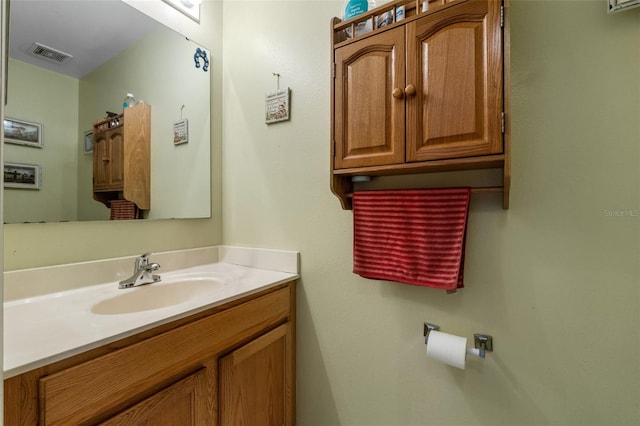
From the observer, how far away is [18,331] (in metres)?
0.75

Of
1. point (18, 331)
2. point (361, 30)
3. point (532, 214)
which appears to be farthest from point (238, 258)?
point (532, 214)

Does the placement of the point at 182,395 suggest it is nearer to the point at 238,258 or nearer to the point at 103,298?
→ the point at 103,298

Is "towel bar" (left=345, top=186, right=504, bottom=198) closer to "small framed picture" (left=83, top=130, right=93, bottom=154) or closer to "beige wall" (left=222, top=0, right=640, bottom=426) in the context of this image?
"beige wall" (left=222, top=0, right=640, bottom=426)

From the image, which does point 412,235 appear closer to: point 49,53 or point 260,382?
point 260,382

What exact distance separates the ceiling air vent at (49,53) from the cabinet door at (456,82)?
4.09 feet

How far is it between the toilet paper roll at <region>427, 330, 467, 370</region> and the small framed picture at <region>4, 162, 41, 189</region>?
1.47 metres

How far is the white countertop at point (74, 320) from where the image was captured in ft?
2.12

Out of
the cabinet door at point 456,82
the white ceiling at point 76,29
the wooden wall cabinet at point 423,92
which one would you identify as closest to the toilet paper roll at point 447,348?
the wooden wall cabinet at point 423,92

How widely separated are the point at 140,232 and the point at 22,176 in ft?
1.42

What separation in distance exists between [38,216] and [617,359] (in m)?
1.87

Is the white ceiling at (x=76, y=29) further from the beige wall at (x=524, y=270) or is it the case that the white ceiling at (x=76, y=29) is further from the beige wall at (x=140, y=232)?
the beige wall at (x=524, y=270)

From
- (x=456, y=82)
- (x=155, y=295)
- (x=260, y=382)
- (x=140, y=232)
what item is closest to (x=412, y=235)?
(x=456, y=82)

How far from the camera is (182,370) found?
89cm

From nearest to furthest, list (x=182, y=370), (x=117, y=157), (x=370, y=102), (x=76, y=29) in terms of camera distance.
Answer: (x=182, y=370) < (x=370, y=102) < (x=76, y=29) < (x=117, y=157)
